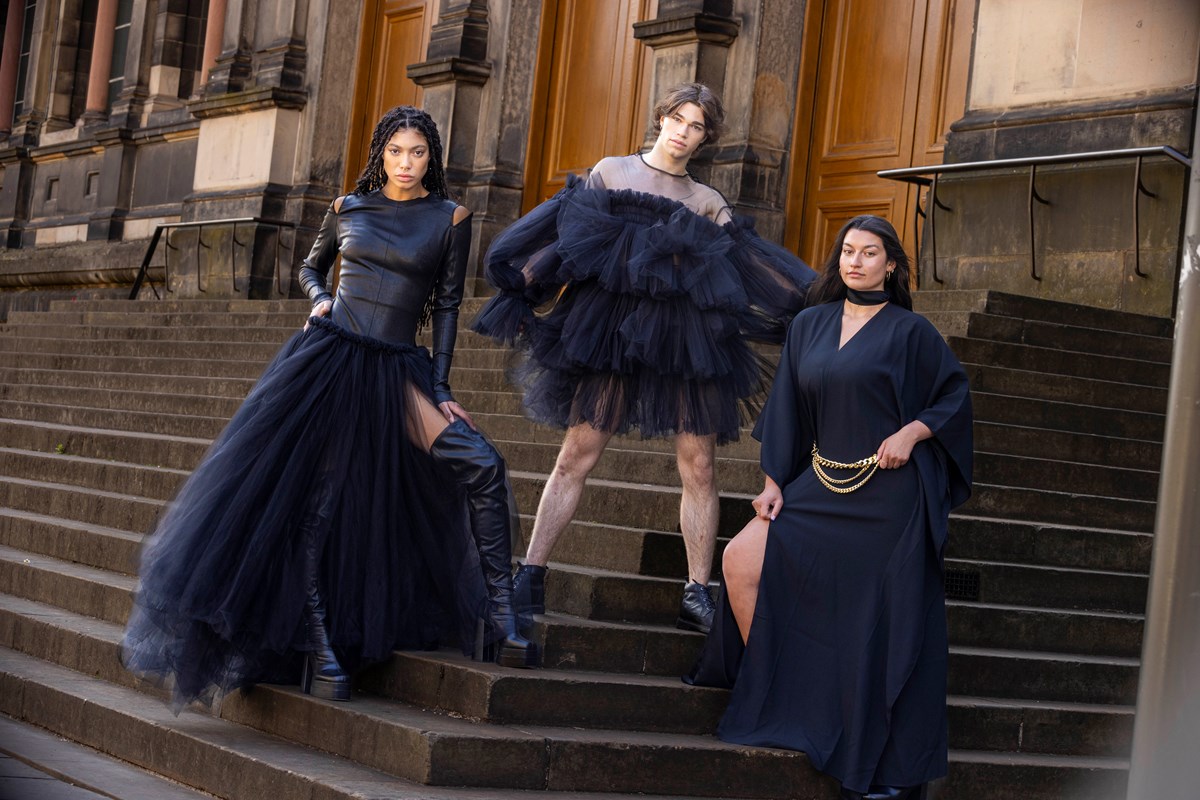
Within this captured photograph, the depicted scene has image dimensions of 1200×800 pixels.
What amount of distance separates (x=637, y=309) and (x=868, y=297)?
0.81 meters

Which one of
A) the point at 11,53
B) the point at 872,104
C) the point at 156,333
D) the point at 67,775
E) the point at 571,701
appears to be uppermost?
the point at 11,53

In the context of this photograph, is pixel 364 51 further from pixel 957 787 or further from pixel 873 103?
pixel 957 787

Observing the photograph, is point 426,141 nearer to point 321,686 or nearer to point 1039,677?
point 321,686

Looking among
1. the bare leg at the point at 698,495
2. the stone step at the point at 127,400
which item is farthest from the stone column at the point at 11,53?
the bare leg at the point at 698,495

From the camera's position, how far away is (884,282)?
19.5 feet

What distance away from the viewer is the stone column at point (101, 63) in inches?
925

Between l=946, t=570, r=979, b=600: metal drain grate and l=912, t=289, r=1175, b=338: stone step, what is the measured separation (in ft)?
6.73

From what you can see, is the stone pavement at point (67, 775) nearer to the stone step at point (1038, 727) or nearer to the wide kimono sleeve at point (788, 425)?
the wide kimono sleeve at point (788, 425)

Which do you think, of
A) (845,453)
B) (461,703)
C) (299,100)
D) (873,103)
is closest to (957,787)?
(845,453)

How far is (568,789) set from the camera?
551cm

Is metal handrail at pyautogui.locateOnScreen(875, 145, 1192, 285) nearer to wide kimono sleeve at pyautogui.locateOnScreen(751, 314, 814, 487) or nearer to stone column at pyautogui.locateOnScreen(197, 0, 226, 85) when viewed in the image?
wide kimono sleeve at pyautogui.locateOnScreen(751, 314, 814, 487)

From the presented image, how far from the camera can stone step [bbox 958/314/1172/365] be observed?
8.62 meters

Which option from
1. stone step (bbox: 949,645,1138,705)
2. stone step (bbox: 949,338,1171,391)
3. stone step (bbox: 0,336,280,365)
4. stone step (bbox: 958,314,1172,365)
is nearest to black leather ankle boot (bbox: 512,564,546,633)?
stone step (bbox: 949,645,1138,705)

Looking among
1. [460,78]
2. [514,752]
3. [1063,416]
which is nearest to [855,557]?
[514,752]
